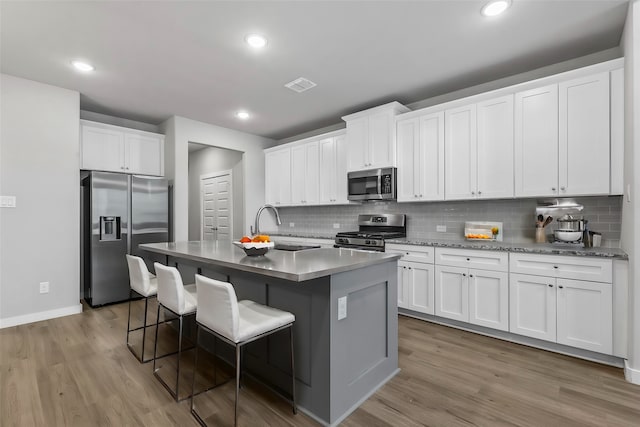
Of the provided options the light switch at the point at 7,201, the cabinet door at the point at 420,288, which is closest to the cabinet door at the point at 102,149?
the light switch at the point at 7,201

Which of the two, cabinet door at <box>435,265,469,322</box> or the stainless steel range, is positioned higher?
the stainless steel range

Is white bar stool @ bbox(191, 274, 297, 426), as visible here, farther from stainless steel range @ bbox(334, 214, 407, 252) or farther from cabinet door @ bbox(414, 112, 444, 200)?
cabinet door @ bbox(414, 112, 444, 200)

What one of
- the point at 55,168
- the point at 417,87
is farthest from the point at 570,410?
the point at 55,168

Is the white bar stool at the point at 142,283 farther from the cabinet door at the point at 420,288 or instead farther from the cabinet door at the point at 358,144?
the cabinet door at the point at 358,144

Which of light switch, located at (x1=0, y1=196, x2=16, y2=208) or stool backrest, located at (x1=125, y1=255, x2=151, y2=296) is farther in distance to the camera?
light switch, located at (x1=0, y1=196, x2=16, y2=208)

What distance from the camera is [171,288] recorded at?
2.04m

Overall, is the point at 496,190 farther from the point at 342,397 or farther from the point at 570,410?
the point at 342,397

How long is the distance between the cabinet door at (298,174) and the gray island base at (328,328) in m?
3.07

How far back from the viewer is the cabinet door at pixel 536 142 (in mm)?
2797

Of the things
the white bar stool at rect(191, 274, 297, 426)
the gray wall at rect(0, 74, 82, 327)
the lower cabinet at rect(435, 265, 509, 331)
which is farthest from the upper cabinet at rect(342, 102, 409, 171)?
the gray wall at rect(0, 74, 82, 327)

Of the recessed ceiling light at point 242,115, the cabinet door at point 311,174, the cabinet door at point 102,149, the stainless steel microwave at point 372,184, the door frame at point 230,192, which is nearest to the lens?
the stainless steel microwave at point 372,184

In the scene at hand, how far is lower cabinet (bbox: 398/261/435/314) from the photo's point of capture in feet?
10.9

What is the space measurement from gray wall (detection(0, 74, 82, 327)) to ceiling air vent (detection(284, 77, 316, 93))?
270cm

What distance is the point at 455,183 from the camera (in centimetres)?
344
